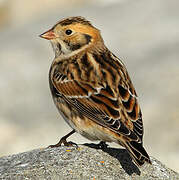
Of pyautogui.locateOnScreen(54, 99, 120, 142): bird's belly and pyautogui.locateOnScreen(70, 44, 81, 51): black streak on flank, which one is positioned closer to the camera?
pyautogui.locateOnScreen(54, 99, 120, 142): bird's belly

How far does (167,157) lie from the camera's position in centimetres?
1808

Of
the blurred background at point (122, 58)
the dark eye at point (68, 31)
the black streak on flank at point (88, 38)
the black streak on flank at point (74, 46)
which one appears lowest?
the blurred background at point (122, 58)

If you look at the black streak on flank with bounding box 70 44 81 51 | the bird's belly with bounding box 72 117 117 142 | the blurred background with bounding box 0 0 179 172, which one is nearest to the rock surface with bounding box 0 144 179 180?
the bird's belly with bounding box 72 117 117 142

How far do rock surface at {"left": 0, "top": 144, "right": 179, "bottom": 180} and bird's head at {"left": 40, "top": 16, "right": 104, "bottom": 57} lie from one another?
1.96m

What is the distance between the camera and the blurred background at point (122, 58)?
61.9 feet

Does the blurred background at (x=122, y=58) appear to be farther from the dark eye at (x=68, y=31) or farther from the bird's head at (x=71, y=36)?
the dark eye at (x=68, y=31)

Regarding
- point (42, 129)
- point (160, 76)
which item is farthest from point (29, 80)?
point (160, 76)

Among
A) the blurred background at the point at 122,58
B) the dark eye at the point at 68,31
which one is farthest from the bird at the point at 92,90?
the blurred background at the point at 122,58

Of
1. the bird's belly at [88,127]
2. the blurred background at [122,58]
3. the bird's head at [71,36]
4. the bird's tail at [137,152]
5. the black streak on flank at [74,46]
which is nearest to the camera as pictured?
the bird's tail at [137,152]

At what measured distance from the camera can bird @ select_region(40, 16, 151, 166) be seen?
9719 millimetres

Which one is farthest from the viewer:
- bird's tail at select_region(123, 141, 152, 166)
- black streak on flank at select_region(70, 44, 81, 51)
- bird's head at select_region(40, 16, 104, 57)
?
black streak on flank at select_region(70, 44, 81, 51)

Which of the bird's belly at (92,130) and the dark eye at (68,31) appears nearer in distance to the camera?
the bird's belly at (92,130)

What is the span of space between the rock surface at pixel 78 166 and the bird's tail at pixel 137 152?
44 centimetres

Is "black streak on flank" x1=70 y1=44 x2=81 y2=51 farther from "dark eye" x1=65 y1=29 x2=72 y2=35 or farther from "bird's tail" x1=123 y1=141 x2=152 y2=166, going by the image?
"bird's tail" x1=123 y1=141 x2=152 y2=166
